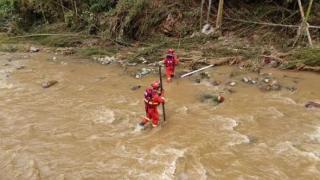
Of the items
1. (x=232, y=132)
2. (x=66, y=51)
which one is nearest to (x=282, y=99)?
(x=232, y=132)

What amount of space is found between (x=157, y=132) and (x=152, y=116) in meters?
0.39

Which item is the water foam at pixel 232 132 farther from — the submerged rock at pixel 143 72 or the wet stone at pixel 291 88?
the submerged rock at pixel 143 72

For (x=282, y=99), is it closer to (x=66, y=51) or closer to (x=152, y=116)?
(x=152, y=116)

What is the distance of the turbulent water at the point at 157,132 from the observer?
8.84 m

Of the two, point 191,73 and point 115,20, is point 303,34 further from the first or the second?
point 115,20

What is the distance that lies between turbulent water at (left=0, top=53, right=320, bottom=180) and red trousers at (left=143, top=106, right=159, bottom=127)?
216mm

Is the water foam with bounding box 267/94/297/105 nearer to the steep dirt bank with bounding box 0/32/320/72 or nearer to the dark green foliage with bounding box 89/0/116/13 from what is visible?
the steep dirt bank with bounding box 0/32/320/72

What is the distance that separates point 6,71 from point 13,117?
559cm

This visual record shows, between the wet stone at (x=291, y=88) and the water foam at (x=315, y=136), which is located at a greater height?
the wet stone at (x=291, y=88)

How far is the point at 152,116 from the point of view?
10.8 metres

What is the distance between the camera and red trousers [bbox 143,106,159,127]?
34.9ft

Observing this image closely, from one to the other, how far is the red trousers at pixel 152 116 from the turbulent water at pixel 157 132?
8.5 inches

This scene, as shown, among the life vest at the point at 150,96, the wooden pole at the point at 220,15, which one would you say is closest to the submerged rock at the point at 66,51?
the wooden pole at the point at 220,15

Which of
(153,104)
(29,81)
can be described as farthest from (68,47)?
(153,104)
